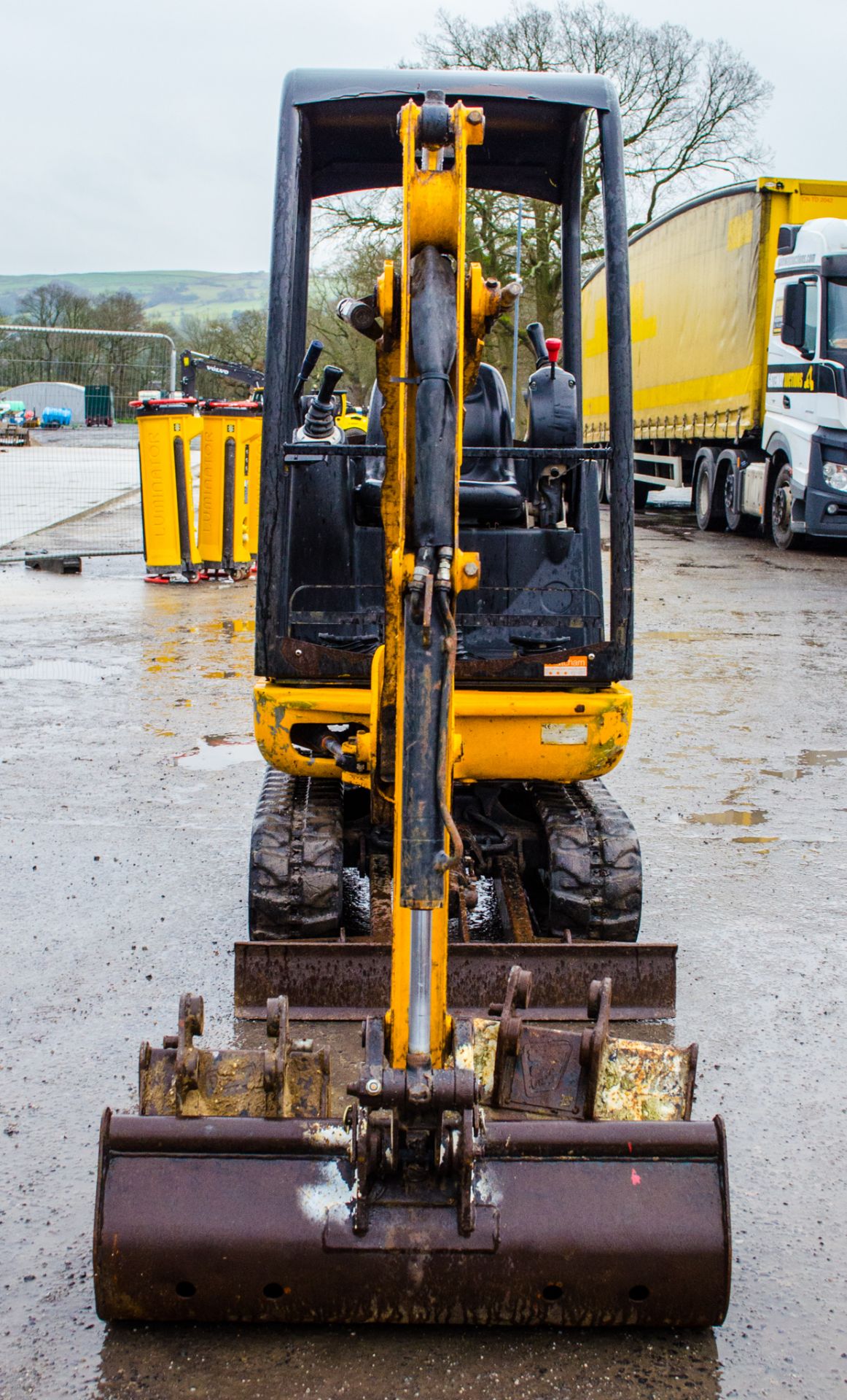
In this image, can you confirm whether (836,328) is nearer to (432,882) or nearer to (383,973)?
(383,973)

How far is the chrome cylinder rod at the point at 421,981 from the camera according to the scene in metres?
2.69

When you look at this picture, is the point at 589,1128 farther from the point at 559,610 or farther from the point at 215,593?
the point at 215,593

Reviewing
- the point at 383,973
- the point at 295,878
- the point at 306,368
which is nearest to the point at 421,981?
the point at 383,973

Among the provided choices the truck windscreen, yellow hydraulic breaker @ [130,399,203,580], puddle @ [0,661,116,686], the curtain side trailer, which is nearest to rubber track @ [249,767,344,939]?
puddle @ [0,661,116,686]

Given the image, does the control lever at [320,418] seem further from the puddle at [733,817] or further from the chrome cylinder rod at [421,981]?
the puddle at [733,817]

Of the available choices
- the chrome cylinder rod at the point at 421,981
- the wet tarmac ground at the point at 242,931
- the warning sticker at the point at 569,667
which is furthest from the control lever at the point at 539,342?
the chrome cylinder rod at the point at 421,981

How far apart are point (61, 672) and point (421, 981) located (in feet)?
24.3

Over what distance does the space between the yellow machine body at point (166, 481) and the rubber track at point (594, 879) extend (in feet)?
31.3

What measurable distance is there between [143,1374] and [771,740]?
5926 millimetres

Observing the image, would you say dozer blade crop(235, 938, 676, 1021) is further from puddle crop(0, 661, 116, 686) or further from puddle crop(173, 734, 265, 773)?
puddle crop(0, 661, 116, 686)

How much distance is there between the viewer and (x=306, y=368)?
423cm

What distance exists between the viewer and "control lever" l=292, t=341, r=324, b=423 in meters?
4.06

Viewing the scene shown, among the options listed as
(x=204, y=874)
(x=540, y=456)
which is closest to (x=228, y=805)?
(x=204, y=874)

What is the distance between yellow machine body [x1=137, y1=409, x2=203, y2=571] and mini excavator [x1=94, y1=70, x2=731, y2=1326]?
8799 mm
